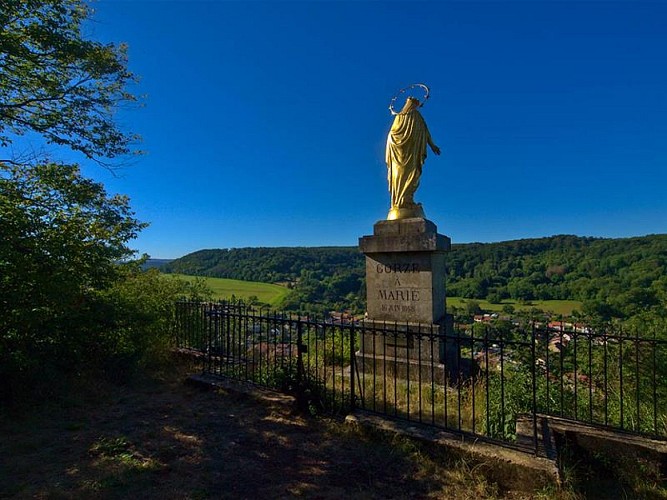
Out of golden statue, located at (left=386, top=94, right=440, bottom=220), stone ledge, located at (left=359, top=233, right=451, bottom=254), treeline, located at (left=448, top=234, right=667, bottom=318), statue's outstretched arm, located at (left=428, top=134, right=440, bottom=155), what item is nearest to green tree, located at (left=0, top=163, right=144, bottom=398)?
stone ledge, located at (left=359, top=233, right=451, bottom=254)

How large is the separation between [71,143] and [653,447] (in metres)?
9.50

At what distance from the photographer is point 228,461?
355 centimetres

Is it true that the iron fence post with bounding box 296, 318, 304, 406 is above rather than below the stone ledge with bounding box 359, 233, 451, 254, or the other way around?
below

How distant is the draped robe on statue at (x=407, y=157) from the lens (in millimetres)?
6672

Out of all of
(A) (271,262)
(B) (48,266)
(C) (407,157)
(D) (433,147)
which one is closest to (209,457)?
(B) (48,266)

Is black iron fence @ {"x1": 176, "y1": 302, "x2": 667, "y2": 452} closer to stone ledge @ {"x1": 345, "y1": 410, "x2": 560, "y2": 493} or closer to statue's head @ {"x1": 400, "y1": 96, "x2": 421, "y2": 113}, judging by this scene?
stone ledge @ {"x1": 345, "y1": 410, "x2": 560, "y2": 493}

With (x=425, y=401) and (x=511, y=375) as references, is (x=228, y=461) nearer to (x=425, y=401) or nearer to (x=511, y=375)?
(x=425, y=401)

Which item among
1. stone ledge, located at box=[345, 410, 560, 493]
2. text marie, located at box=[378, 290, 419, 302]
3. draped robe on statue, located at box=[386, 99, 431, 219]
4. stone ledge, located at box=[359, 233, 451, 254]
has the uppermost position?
draped robe on statue, located at box=[386, 99, 431, 219]

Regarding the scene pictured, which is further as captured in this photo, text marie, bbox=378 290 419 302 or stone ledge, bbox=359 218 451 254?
text marie, bbox=378 290 419 302

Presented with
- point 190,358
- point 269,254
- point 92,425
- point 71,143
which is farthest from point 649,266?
point 269,254

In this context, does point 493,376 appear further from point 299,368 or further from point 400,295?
point 299,368

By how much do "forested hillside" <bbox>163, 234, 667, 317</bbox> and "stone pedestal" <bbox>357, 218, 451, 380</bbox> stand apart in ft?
8.40

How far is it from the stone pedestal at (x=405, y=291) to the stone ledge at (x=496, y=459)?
79.3 inches

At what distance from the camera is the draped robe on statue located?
667 centimetres
